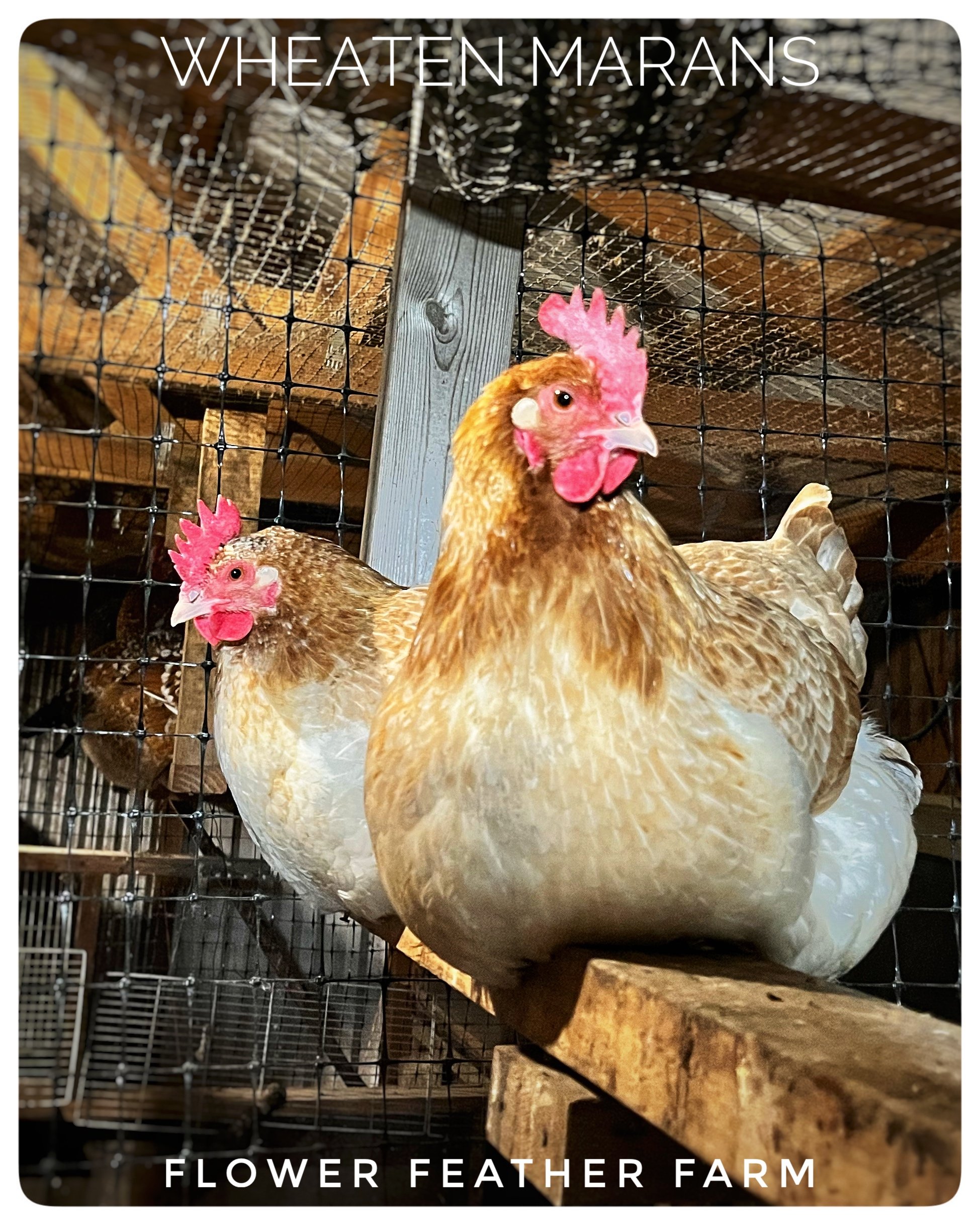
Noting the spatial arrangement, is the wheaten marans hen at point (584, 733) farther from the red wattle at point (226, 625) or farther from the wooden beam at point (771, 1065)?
the red wattle at point (226, 625)

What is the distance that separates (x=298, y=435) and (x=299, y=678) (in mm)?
306

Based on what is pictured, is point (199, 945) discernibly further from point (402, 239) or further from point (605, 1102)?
point (402, 239)

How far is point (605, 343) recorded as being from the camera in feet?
2.32

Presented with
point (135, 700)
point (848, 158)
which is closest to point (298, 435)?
point (135, 700)

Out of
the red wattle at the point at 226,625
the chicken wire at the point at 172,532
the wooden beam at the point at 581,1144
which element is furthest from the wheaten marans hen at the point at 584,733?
the red wattle at the point at 226,625

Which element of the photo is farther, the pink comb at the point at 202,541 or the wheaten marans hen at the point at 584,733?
the pink comb at the point at 202,541

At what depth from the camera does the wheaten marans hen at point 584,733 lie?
2.13ft

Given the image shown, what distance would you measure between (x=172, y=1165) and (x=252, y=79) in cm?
77

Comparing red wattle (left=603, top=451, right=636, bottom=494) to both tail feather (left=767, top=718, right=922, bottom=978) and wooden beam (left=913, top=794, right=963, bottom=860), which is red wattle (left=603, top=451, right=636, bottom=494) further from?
wooden beam (left=913, top=794, right=963, bottom=860)

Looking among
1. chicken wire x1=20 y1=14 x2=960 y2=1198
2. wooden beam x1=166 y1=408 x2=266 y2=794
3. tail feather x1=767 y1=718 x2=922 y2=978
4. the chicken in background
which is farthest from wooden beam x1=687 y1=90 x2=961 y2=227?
the chicken in background

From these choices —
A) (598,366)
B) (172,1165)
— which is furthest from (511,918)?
(598,366)

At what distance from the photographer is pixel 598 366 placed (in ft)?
2.29

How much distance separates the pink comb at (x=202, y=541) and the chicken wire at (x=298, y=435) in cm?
5

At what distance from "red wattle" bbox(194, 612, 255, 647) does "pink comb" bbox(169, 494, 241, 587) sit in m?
0.05
